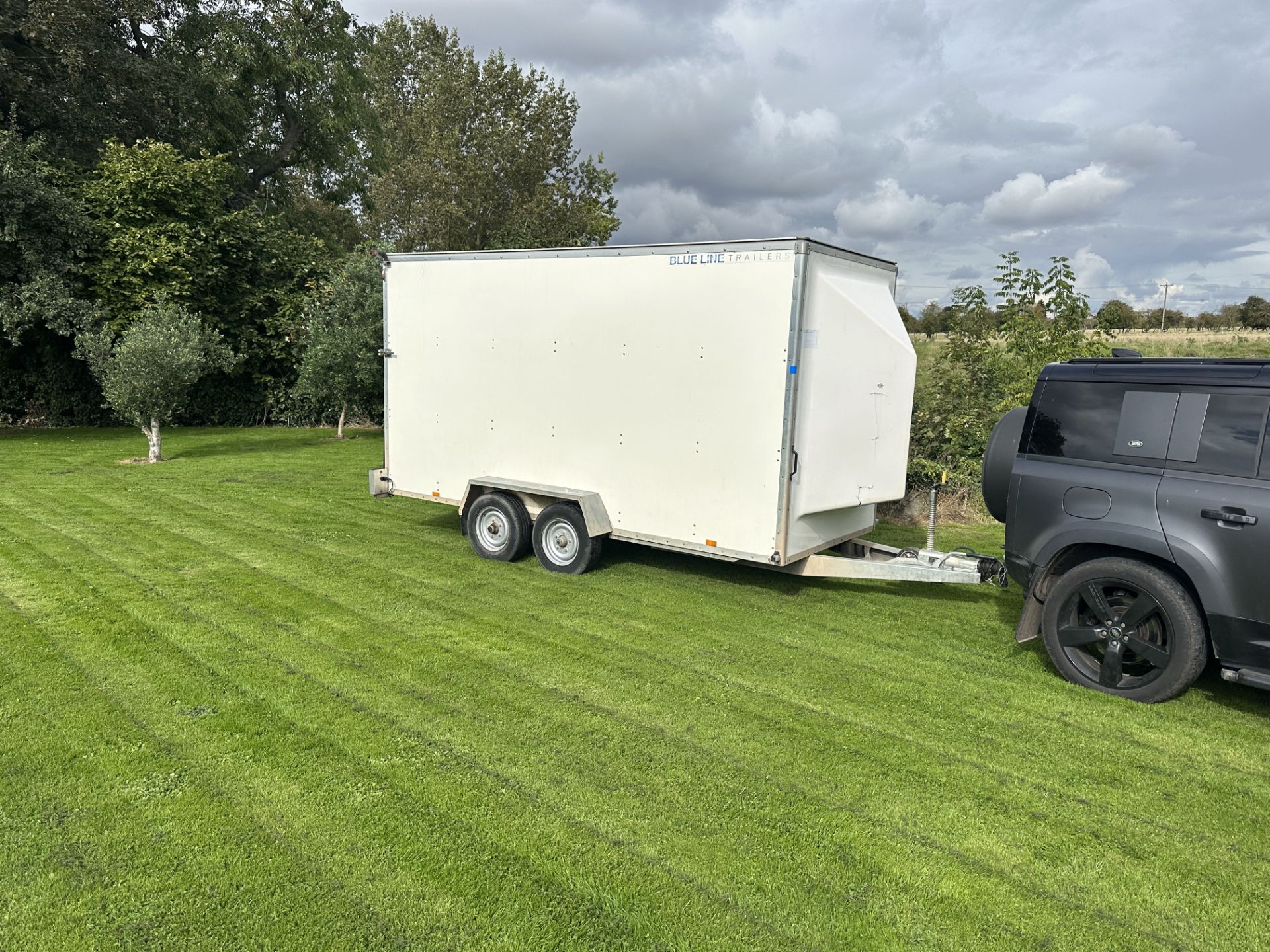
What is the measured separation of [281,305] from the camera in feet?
73.4

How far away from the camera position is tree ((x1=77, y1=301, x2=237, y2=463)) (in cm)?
1488

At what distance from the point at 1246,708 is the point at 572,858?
4589mm

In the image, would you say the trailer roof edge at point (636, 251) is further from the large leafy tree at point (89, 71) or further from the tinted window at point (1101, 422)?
the large leafy tree at point (89, 71)

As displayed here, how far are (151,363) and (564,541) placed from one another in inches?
431

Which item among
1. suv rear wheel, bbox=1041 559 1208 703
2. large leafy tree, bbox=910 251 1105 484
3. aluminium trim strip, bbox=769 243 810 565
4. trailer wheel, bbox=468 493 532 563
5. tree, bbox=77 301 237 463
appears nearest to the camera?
suv rear wheel, bbox=1041 559 1208 703

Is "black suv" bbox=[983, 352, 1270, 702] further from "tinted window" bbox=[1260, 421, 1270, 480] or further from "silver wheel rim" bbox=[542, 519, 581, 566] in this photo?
"silver wheel rim" bbox=[542, 519, 581, 566]

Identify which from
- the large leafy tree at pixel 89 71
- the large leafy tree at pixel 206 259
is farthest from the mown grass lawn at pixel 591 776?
the large leafy tree at pixel 89 71

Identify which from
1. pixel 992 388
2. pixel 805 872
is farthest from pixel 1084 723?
pixel 992 388

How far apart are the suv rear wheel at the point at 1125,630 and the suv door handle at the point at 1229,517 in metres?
0.46

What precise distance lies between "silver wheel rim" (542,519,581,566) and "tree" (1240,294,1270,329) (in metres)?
59.7

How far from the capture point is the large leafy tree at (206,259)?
1866cm

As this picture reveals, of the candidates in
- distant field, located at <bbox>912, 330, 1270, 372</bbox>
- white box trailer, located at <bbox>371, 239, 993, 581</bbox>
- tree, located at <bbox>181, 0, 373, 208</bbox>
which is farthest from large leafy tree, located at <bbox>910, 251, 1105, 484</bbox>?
tree, located at <bbox>181, 0, 373, 208</bbox>

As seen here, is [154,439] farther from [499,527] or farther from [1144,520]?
[1144,520]

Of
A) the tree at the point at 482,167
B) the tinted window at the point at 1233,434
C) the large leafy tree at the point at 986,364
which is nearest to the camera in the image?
the tinted window at the point at 1233,434
